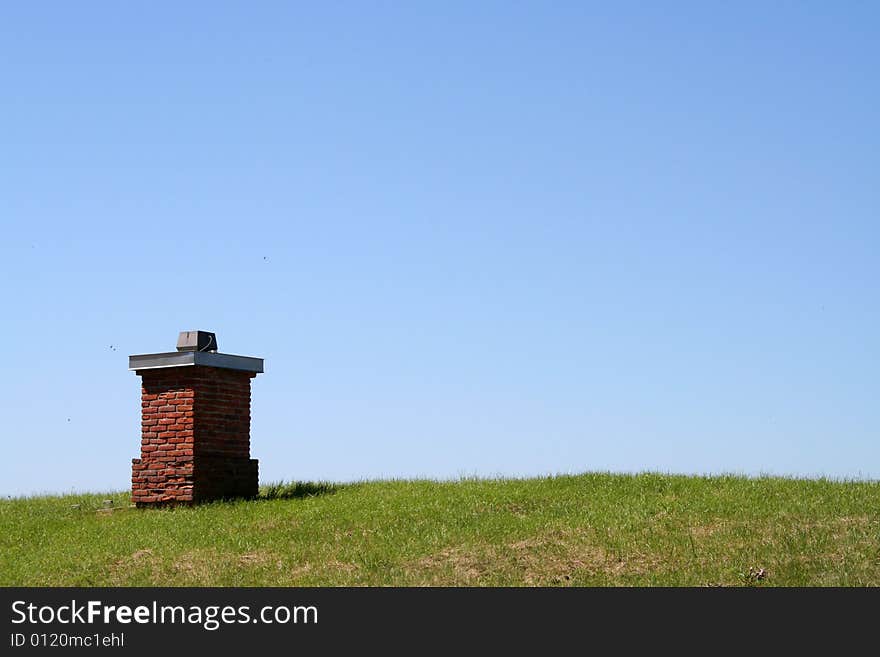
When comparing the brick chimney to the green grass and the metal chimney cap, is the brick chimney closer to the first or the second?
the metal chimney cap

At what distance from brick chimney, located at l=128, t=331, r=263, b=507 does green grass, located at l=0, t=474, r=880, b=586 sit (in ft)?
2.17

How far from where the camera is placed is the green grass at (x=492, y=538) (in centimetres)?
1659

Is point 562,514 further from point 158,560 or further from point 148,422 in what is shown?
point 148,422

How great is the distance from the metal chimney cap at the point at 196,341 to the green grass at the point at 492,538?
3429 millimetres

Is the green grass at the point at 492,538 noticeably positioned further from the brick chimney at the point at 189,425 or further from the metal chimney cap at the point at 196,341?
the metal chimney cap at the point at 196,341

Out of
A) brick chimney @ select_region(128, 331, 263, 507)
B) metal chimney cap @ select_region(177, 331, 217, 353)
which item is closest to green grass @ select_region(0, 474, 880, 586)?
brick chimney @ select_region(128, 331, 263, 507)

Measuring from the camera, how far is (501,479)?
2448 centimetres

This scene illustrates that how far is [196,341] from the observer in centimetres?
2377

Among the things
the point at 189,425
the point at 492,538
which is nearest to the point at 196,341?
the point at 189,425

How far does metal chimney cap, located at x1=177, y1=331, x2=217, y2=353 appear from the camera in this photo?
23777mm

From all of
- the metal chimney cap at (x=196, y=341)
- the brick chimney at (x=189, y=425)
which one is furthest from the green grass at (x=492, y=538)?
the metal chimney cap at (x=196, y=341)
